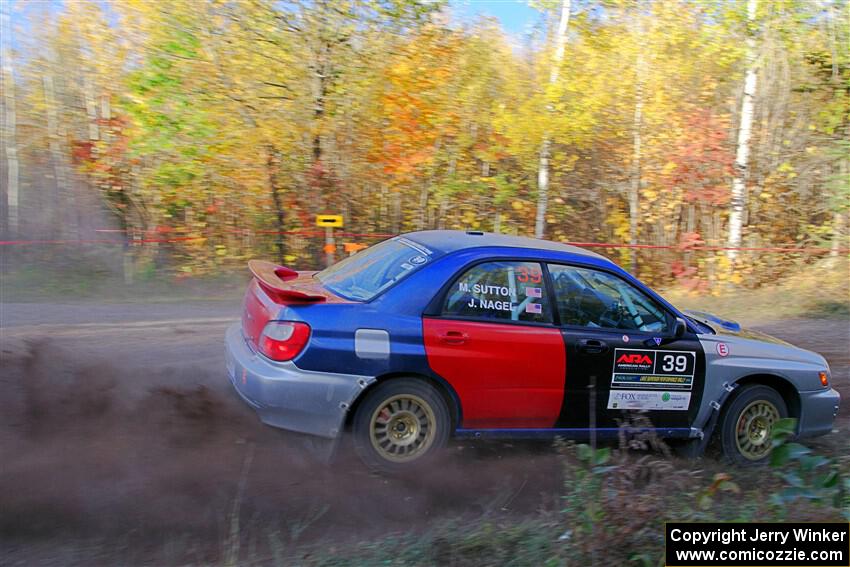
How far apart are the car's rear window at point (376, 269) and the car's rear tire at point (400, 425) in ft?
2.31

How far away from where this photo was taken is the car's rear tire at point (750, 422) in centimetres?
579

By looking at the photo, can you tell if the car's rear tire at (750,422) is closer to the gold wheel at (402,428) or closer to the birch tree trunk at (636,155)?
the gold wheel at (402,428)

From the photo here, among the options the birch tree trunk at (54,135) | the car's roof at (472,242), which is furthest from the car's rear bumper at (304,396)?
the birch tree trunk at (54,135)

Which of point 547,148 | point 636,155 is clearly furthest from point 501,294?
point 636,155

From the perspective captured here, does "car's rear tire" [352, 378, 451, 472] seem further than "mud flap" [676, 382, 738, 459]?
No

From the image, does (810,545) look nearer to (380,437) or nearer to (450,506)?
(450,506)

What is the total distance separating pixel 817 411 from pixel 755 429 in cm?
58

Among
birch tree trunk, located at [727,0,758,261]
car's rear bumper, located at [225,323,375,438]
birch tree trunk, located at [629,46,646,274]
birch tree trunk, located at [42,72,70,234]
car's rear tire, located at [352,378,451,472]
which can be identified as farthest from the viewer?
birch tree trunk, located at [629,46,646,274]

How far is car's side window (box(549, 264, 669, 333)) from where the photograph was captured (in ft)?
17.9

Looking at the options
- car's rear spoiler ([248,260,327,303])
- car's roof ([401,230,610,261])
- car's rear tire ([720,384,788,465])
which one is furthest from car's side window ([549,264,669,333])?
car's rear spoiler ([248,260,327,303])

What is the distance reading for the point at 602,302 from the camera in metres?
5.56

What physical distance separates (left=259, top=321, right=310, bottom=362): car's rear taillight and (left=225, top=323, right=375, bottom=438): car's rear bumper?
0.21ft

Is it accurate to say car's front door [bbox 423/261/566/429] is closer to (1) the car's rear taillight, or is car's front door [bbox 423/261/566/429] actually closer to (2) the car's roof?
(2) the car's roof

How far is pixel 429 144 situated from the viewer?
15219 mm
